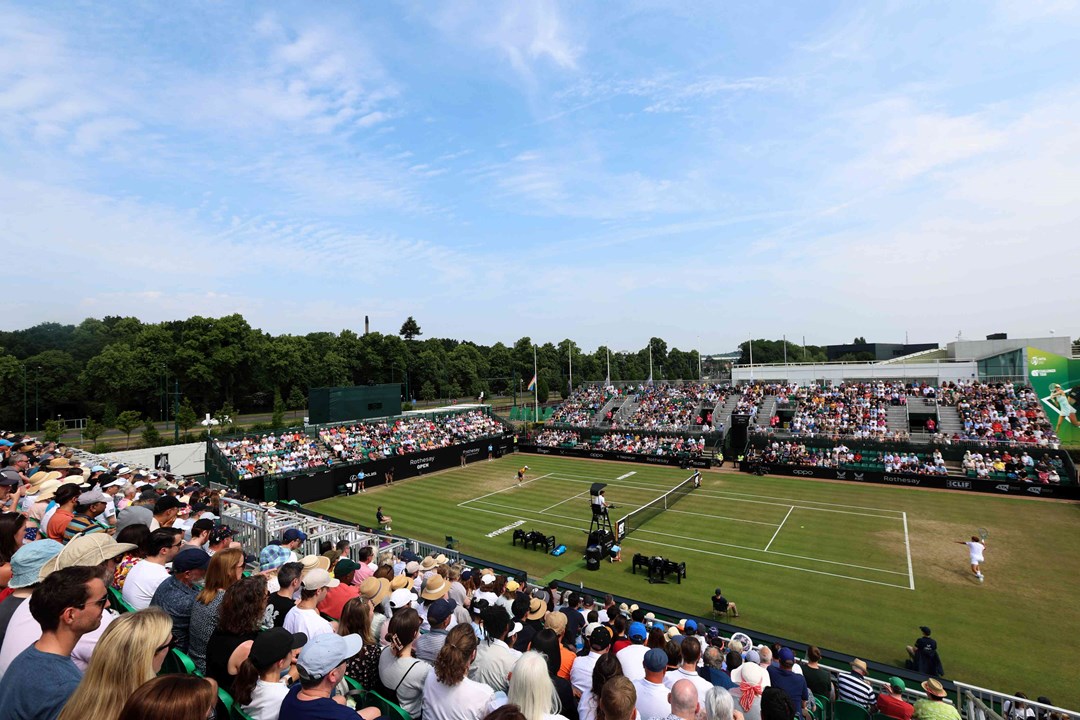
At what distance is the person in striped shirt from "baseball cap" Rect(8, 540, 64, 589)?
10.8m

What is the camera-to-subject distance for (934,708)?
23.8 feet

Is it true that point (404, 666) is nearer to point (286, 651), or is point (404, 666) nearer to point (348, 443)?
point (286, 651)

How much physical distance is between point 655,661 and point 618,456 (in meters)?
35.3

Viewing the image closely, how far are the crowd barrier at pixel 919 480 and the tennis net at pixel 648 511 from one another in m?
7.21

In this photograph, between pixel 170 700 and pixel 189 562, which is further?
pixel 189 562

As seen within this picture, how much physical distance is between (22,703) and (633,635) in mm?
6785

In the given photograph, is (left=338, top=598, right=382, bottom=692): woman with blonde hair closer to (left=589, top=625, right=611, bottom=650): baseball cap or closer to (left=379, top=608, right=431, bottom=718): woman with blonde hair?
(left=379, top=608, right=431, bottom=718): woman with blonde hair

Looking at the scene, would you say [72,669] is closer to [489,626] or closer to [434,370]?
[489,626]

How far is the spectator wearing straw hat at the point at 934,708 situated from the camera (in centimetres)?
715

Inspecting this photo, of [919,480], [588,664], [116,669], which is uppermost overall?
[116,669]

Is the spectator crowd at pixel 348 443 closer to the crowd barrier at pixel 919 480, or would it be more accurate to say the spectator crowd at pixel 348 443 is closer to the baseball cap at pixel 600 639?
the crowd barrier at pixel 919 480

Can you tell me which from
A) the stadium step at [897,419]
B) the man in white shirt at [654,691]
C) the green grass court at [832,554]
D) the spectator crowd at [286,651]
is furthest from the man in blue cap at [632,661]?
the stadium step at [897,419]

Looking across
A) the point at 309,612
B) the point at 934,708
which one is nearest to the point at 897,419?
the point at 934,708

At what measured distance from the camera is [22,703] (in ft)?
9.45
